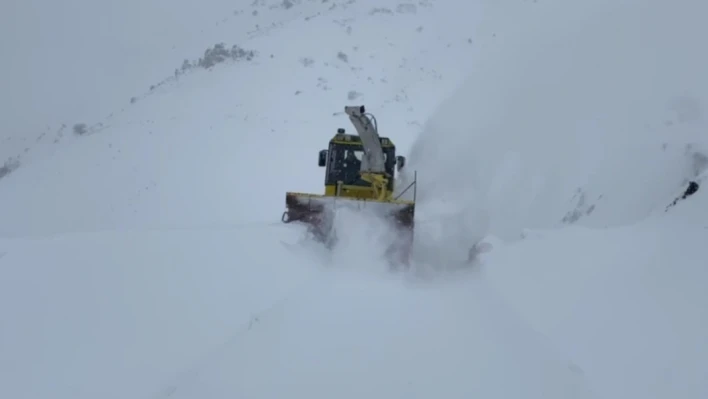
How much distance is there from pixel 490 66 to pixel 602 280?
13.5 m

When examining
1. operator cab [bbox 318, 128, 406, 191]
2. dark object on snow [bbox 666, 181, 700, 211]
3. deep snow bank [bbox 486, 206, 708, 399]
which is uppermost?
dark object on snow [bbox 666, 181, 700, 211]

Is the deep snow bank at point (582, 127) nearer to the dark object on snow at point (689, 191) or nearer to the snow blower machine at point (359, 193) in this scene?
the dark object on snow at point (689, 191)

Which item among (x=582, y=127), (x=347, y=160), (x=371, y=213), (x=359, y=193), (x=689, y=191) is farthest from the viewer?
(x=347, y=160)

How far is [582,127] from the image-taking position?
9.77m

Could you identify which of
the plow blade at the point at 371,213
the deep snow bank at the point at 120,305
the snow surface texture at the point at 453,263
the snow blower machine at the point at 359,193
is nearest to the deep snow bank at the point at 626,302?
the snow surface texture at the point at 453,263

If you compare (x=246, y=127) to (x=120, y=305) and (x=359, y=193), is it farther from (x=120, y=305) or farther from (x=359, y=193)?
(x=120, y=305)

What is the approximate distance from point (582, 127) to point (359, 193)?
4.07m

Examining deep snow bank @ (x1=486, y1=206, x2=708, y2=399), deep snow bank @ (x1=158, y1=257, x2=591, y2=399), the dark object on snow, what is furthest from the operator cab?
the dark object on snow

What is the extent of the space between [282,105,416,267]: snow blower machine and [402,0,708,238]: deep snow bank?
1.70m

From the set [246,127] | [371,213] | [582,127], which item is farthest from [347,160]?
[246,127]

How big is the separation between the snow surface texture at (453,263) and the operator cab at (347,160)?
1376 millimetres

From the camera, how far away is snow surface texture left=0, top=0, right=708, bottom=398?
408 cm

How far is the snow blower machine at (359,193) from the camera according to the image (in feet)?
30.9

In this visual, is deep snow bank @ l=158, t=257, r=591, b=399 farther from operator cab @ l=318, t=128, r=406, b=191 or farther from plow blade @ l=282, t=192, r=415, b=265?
operator cab @ l=318, t=128, r=406, b=191
